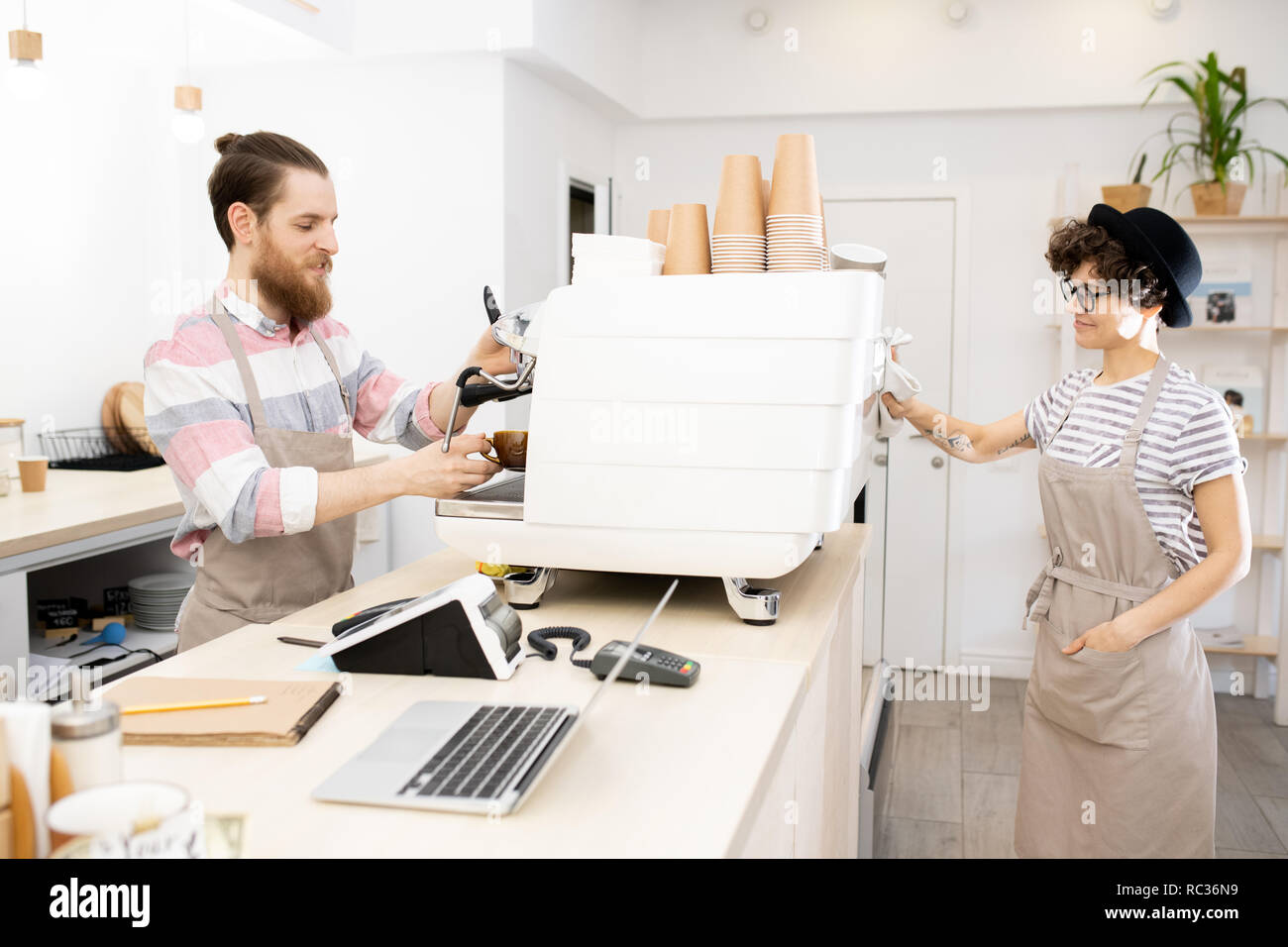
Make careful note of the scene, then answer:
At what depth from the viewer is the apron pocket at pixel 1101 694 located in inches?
73.9

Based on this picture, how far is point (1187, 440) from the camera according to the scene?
1810 millimetres

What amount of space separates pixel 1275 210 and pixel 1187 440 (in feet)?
9.05

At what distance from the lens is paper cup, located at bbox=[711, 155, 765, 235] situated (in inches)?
64.5

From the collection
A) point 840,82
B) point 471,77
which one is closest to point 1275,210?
point 840,82

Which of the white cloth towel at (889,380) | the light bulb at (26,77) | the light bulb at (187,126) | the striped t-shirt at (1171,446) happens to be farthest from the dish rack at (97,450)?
the striped t-shirt at (1171,446)

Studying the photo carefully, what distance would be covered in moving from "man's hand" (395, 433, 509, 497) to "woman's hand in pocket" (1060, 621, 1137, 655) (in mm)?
1106

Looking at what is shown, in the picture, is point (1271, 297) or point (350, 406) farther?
point (1271, 297)

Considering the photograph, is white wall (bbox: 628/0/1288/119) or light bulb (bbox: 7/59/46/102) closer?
light bulb (bbox: 7/59/46/102)

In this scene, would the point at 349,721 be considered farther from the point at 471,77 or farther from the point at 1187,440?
the point at 471,77

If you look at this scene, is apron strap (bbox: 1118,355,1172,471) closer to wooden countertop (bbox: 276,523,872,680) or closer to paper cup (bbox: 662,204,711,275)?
wooden countertop (bbox: 276,523,872,680)

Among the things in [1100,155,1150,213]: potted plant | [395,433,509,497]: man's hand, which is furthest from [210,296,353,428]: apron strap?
[1100,155,1150,213]: potted plant
